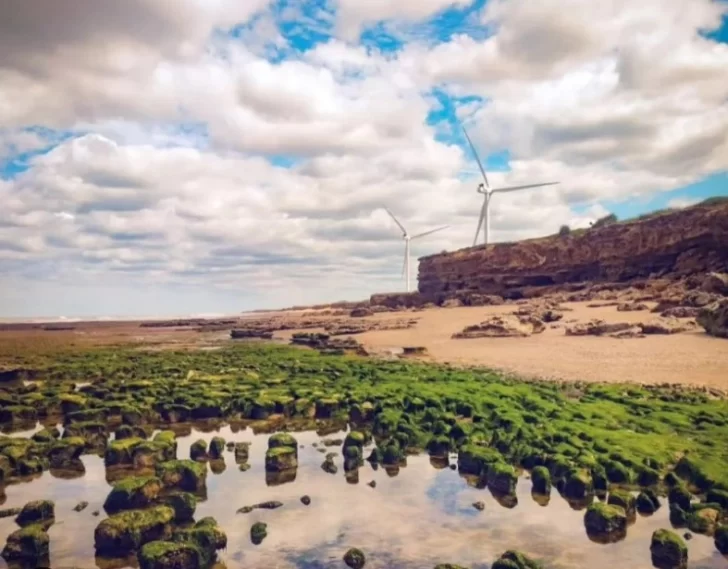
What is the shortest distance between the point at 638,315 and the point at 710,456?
30607mm

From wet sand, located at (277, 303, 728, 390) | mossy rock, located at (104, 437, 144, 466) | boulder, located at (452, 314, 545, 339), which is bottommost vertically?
mossy rock, located at (104, 437, 144, 466)

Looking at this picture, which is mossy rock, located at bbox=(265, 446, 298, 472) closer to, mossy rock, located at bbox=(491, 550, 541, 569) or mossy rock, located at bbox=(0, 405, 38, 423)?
mossy rock, located at bbox=(491, 550, 541, 569)

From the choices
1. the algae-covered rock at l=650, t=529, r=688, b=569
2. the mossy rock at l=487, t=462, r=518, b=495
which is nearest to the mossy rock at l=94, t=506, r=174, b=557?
the mossy rock at l=487, t=462, r=518, b=495

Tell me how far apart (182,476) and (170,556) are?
356 centimetres

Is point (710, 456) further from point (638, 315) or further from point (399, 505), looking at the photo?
point (638, 315)

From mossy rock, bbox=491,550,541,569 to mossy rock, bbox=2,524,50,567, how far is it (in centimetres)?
628

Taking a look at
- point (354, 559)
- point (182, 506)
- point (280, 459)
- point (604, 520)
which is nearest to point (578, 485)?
point (604, 520)

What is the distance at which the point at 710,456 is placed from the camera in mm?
12047

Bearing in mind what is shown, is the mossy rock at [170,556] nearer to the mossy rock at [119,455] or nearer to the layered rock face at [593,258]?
the mossy rock at [119,455]

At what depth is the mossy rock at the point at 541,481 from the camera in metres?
10.8

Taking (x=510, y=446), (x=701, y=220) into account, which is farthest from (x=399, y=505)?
(x=701, y=220)

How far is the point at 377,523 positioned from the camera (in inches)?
373

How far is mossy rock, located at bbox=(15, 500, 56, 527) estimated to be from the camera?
31.2ft

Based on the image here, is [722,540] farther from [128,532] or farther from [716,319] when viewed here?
[716,319]
